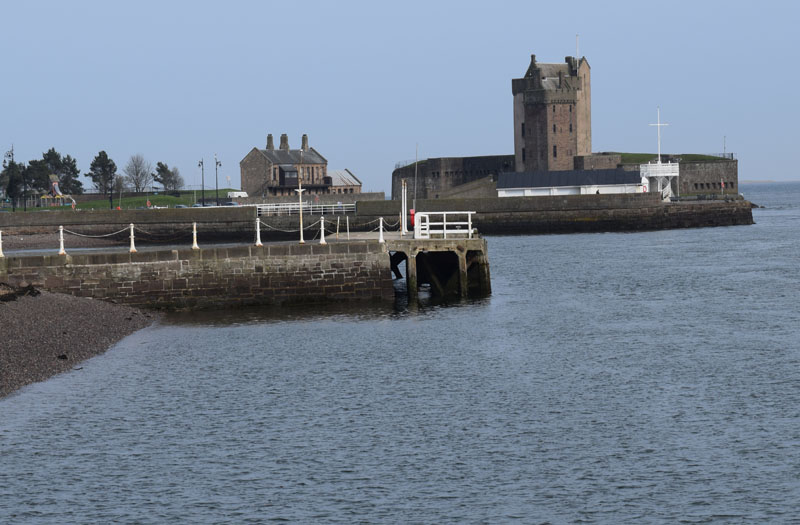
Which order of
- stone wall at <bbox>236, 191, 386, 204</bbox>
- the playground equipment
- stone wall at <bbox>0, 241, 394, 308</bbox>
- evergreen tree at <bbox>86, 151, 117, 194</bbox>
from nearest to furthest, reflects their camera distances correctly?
stone wall at <bbox>0, 241, 394, 308</bbox>, stone wall at <bbox>236, 191, 386, 204</bbox>, the playground equipment, evergreen tree at <bbox>86, 151, 117, 194</bbox>

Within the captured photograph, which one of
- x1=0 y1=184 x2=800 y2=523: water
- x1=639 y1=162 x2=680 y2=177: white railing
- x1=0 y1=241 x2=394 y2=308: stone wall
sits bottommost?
x1=0 y1=184 x2=800 y2=523: water

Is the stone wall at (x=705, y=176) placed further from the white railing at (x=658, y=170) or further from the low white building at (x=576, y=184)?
the low white building at (x=576, y=184)

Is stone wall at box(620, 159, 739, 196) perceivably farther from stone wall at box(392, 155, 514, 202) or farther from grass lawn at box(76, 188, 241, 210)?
grass lawn at box(76, 188, 241, 210)

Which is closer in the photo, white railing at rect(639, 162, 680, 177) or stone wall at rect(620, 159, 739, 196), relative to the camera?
white railing at rect(639, 162, 680, 177)

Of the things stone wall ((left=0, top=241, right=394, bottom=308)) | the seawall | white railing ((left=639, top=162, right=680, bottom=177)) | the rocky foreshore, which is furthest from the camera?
white railing ((left=639, top=162, right=680, bottom=177))

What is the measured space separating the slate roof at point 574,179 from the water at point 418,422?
6047 cm

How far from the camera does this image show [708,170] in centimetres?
12369

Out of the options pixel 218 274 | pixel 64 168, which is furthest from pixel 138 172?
pixel 218 274

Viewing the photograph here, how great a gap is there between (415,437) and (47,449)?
23.5 ft

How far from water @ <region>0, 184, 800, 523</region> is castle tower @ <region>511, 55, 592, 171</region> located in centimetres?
8105

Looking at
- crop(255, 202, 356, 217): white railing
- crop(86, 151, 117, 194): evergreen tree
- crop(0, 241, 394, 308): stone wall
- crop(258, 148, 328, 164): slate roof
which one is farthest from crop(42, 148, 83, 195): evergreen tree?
crop(0, 241, 394, 308): stone wall

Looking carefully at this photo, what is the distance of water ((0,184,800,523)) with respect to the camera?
16656 mm

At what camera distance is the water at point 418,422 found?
16656mm

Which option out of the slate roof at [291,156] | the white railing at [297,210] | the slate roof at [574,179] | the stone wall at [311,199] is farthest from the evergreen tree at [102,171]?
the slate roof at [574,179]
